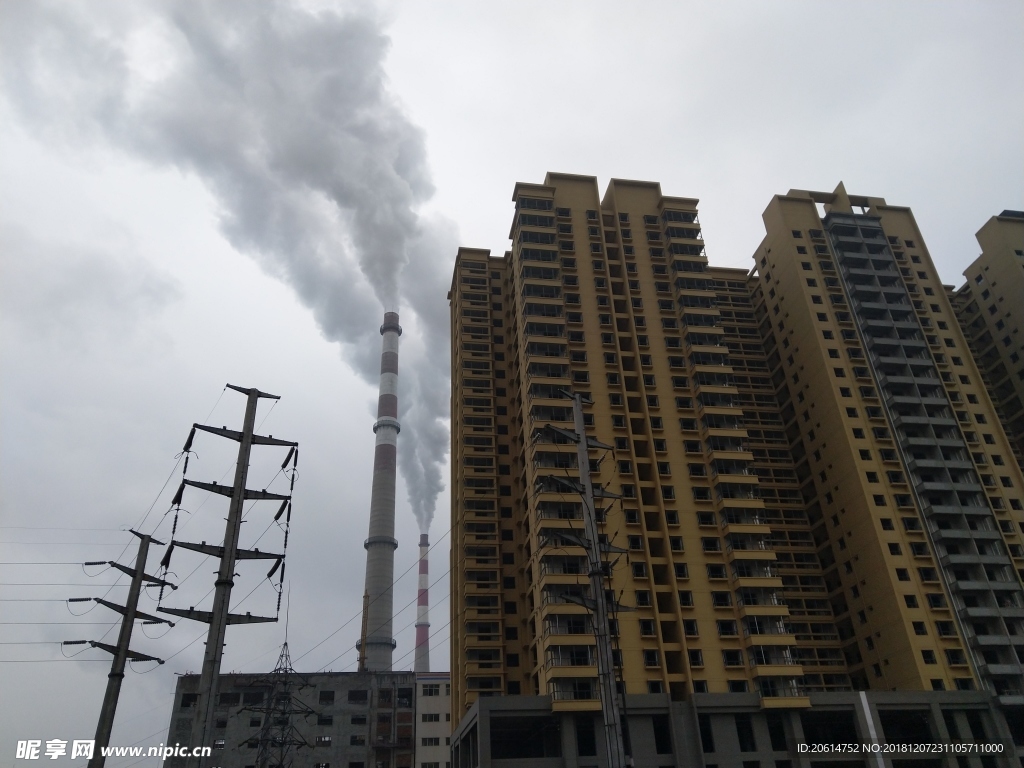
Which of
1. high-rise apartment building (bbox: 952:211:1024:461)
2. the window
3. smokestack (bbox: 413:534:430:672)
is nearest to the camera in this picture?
the window

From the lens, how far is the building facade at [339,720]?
95.3m

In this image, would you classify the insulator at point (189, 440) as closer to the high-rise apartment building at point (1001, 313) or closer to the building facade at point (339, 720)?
the building facade at point (339, 720)

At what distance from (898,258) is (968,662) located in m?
50.8

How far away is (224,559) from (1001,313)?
110m

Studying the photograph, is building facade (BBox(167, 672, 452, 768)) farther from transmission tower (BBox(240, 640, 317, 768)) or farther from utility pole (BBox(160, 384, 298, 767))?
Result: utility pole (BBox(160, 384, 298, 767))

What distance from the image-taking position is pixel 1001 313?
104 m

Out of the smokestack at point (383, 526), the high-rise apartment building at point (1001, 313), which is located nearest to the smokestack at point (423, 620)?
the smokestack at point (383, 526)

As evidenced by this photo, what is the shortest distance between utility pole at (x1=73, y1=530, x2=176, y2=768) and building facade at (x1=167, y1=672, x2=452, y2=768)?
62.1 m

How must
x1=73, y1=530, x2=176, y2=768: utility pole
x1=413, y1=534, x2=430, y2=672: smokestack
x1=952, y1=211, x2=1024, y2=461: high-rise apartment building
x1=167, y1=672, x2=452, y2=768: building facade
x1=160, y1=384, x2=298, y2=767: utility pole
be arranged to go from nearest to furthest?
x1=160, y1=384, x2=298, y2=767: utility pole, x1=73, y1=530, x2=176, y2=768: utility pole, x1=167, y1=672, x2=452, y2=768: building facade, x1=952, y1=211, x2=1024, y2=461: high-rise apartment building, x1=413, y1=534, x2=430, y2=672: smokestack

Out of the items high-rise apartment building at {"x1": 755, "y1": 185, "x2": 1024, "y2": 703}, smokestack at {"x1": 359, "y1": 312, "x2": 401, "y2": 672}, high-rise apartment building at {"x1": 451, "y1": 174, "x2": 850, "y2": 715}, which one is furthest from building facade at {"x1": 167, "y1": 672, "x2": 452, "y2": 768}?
high-rise apartment building at {"x1": 755, "y1": 185, "x2": 1024, "y2": 703}

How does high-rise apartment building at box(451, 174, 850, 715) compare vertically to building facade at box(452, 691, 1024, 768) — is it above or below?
above

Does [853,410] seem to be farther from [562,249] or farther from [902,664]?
[562,249]

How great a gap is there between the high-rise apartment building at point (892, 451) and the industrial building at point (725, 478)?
0.29m

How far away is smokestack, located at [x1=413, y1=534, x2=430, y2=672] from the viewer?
137875mm
